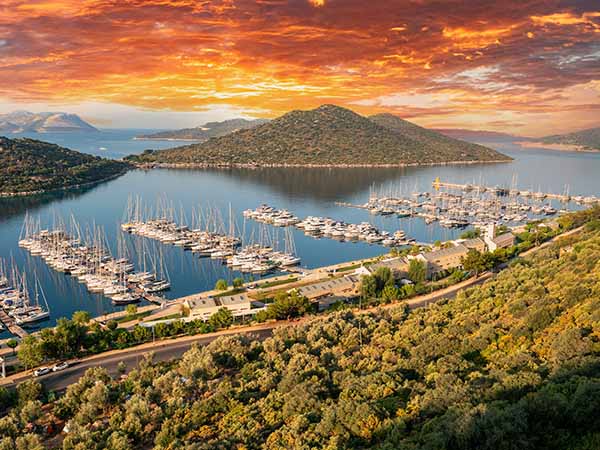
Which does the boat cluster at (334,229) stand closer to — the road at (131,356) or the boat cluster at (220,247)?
the boat cluster at (220,247)

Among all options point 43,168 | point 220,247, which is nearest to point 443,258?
point 220,247

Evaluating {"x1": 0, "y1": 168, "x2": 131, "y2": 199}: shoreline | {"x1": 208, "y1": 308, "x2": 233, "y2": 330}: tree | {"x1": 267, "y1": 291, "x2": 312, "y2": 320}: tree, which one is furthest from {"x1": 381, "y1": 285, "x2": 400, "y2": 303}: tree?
{"x1": 0, "y1": 168, "x2": 131, "y2": 199}: shoreline

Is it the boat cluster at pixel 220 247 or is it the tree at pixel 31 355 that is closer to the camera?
the tree at pixel 31 355

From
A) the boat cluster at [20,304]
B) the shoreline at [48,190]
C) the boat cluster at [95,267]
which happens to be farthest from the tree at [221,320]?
the shoreline at [48,190]

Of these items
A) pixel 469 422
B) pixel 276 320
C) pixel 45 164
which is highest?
pixel 45 164

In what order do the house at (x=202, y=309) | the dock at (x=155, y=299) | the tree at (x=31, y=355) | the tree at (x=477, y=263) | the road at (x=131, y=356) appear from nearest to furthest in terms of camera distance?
1. the road at (x=131, y=356)
2. the tree at (x=31, y=355)
3. the house at (x=202, y=309)
4. the dock at (x=155, y=299)
5. the tree at (x=477, y=263)

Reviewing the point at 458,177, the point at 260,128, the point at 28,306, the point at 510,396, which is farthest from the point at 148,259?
the point at 260,128

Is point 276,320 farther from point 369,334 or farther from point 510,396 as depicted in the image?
point 510,396
